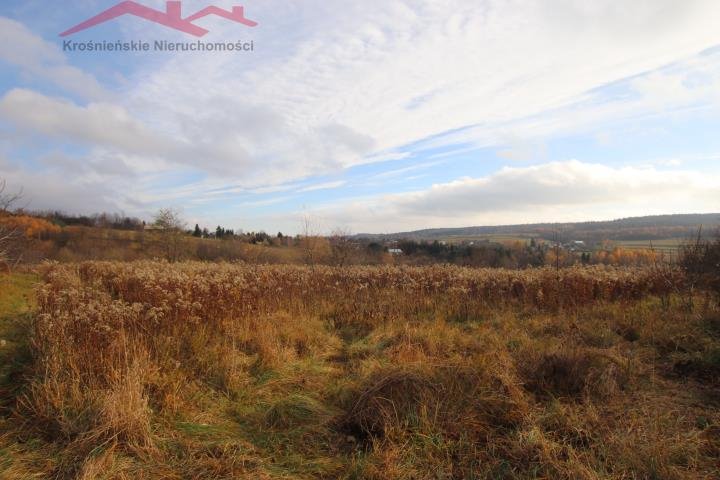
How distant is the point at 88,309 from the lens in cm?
544

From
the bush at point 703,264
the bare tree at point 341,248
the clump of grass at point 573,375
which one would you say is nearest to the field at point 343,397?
the clump of grass at point 573,375

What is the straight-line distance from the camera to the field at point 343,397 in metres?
3.29

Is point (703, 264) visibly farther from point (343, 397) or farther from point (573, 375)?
point (343, 397)

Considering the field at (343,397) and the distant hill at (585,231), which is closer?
the field at (343,397)

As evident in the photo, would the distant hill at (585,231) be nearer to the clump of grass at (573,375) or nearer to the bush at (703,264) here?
the bush at (703,264)

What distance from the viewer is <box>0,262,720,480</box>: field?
10.8 feet

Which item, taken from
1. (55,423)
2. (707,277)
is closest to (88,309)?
(55,423)

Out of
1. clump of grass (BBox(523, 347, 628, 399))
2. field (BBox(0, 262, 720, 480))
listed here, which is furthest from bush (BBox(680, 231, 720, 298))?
clump of grass (BBox(523, 347, 628, 399))

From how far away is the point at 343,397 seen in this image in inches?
179

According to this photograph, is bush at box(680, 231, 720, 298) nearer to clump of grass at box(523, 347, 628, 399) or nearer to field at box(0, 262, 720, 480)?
field at box(0, 262, 720, 480)

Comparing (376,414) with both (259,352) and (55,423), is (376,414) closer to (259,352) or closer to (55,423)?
(259,352)

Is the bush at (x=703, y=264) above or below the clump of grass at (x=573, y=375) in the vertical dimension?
above

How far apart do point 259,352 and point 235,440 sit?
2201 mm

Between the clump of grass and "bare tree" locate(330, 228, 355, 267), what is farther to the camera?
"bare tree" locate(330, 228, 355, 267)
